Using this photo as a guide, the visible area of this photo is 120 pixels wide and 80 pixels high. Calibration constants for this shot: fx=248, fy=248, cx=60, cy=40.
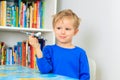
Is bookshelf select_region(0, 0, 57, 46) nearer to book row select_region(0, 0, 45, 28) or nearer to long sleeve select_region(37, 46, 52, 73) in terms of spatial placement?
book row select_region(0, 0, 45, 28)

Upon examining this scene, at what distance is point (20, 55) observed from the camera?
83.8 inches

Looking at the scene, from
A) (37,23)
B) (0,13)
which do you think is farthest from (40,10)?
(0,13)

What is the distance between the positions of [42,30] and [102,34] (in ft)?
1.93

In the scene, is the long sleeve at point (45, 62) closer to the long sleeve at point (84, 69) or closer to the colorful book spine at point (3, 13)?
the long sleeve at point (84, 69)

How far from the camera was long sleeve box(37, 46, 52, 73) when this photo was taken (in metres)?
1.37

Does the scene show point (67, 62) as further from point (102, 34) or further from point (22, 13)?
point (22, 13)

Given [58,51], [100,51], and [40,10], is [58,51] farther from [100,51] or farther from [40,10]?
[40,10]

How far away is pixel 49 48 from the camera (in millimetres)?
1499

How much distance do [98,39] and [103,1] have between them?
264 mm

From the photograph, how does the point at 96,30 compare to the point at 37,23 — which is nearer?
the point at 96,30

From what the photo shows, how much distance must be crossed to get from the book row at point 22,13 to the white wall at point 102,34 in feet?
1.22

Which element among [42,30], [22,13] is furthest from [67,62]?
[22,13]

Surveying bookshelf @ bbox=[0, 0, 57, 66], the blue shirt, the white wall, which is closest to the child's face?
the blue shirt

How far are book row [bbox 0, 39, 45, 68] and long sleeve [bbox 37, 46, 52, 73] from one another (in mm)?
641
